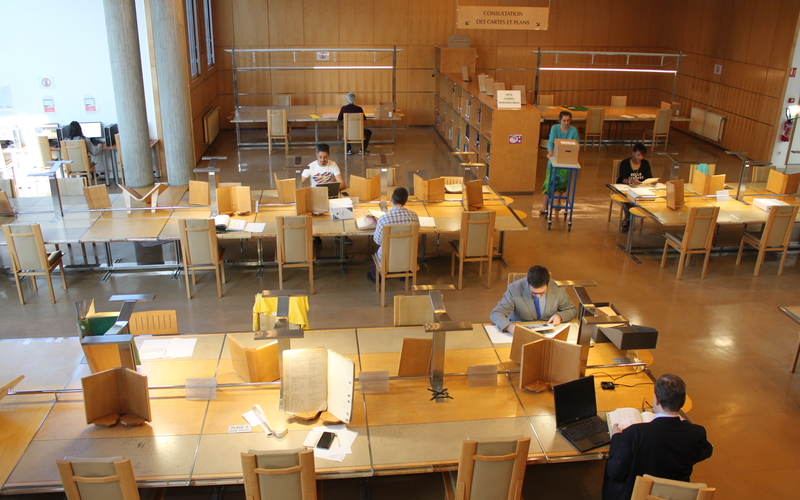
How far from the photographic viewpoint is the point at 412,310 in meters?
4.99

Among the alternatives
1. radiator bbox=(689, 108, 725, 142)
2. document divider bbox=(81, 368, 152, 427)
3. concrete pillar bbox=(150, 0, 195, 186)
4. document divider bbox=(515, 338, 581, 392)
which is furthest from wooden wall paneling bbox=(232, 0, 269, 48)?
document divider bbox=(515, 338, 581, 392)

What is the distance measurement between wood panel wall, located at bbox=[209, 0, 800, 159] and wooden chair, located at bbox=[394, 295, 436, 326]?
1079 cm

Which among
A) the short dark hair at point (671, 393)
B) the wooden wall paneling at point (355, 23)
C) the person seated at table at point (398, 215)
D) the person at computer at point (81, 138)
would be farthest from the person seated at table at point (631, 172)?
the person at computer at point (81, 138)

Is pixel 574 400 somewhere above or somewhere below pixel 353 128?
below

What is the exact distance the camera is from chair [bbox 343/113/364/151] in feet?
41.4

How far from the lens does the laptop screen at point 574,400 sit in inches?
148

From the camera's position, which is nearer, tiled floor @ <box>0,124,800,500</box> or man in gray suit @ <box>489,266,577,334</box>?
tiled floor @ <box>0,124,800,500</box>

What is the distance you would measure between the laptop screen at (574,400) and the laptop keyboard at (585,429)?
0.14ft

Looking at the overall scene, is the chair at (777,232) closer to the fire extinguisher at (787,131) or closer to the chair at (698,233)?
the chair at (698,233)

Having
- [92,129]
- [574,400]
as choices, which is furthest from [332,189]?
[92,129]

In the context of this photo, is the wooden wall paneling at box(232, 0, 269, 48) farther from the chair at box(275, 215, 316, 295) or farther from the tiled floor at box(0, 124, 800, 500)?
the chair at box(275, 215, 316, 295)

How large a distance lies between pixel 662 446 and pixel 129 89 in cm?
974

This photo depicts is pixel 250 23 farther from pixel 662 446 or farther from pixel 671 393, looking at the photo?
pixel 662 446

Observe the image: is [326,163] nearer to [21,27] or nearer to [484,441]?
[484,441]
